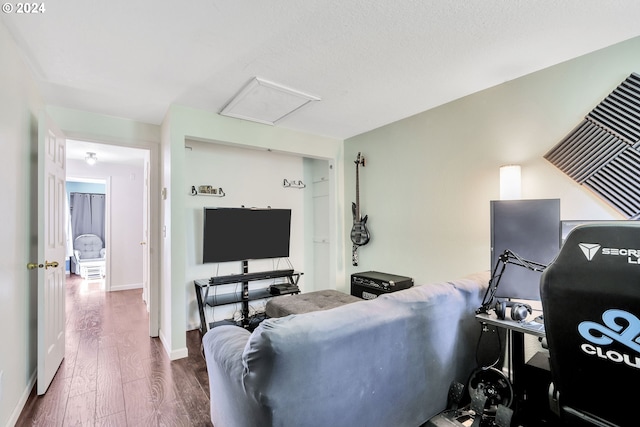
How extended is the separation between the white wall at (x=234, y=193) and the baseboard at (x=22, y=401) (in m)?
1.43

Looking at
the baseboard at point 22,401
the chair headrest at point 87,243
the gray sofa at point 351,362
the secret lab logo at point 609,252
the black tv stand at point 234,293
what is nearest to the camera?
the secret lab logo at point 609,252

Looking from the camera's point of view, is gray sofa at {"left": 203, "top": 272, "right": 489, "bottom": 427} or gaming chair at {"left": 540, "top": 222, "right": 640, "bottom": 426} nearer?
gaming chair at {"left": 540, "top": 222, "right": 640, "bottom": 426}

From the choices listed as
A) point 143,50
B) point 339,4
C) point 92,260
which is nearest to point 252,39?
point 339,4

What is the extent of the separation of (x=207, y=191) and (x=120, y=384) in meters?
2.08

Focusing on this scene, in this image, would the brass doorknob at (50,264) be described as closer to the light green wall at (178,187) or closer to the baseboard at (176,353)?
the light green wall at (178,187)

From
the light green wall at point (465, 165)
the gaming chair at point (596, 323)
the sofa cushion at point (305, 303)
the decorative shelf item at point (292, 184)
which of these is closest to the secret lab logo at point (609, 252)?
the gaming chair at point (596, 323)

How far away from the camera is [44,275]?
2113mm

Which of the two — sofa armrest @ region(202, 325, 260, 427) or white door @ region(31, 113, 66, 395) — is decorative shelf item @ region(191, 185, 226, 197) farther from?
sofa armrest @ region(202, 325, 260, 427)

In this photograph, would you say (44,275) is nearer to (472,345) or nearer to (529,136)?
(472,345)

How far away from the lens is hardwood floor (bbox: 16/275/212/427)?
75.1 inches

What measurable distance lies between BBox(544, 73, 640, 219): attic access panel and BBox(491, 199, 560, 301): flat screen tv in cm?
44

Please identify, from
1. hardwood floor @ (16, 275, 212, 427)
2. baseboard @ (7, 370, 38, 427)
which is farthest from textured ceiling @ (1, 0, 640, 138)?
hardwood floor @ (16, 275, 212, 427)

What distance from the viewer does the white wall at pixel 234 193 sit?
353 cm

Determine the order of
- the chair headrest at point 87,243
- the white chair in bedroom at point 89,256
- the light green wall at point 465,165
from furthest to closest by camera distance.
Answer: the chair headrest at point 87,243
the white chair in bedroom at point 89,256
the light green wall at point 465,165
